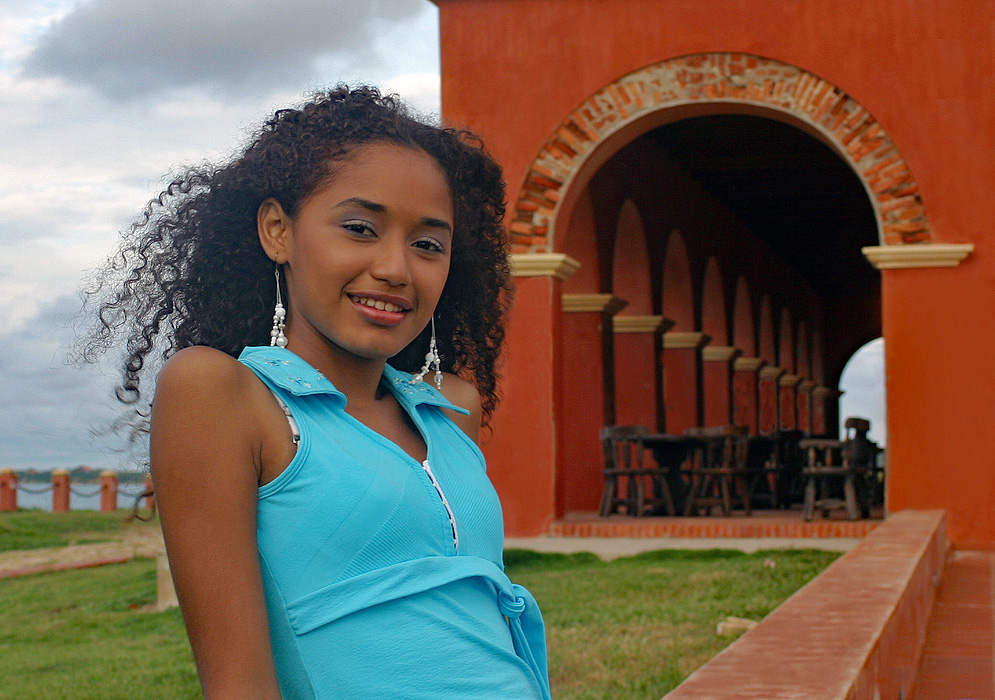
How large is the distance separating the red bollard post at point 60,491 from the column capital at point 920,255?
50.3ft

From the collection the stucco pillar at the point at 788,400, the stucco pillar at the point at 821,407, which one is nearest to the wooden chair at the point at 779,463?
the stucco pillar at the point at 788,400

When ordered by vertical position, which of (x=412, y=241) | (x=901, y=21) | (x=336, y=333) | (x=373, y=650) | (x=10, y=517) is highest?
(x=901, y=21)

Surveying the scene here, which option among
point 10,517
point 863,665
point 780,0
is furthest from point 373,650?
point 10,517

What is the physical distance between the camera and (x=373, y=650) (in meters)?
1.05

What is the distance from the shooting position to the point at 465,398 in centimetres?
150

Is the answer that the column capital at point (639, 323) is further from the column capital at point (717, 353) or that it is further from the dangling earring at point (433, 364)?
the dangling earring at point (433, 364)

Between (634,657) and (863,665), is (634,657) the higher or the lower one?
the lower one

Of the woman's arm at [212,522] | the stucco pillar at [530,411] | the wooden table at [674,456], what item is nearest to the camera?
the woman's arm at [212,522]

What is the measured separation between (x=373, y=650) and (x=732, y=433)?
29.4 ft

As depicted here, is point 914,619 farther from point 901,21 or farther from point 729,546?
point 901,21

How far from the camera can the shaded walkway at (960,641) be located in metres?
3.90

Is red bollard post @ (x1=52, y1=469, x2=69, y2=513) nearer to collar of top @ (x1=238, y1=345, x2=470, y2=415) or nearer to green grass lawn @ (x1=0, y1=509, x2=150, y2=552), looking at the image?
green grass lawn @ (x1=0, y1=509, x2=150, y2=552)

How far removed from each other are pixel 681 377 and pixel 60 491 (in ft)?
36.6

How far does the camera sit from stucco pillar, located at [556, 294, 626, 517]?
11242 mm
